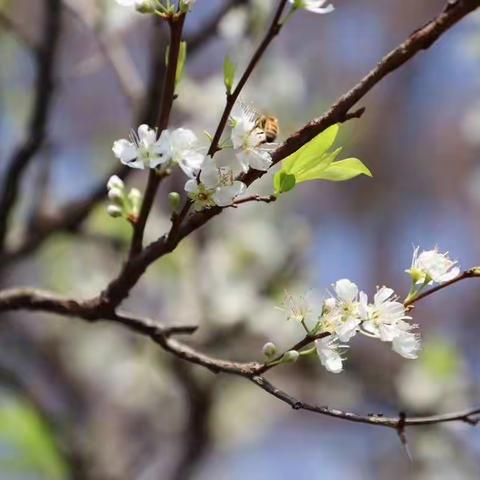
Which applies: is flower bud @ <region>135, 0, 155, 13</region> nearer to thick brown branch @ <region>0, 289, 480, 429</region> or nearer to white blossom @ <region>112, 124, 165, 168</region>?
white blossom @ <region>112, 124, 165, 168</region>

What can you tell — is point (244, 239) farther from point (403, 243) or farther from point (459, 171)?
point (459, 171)

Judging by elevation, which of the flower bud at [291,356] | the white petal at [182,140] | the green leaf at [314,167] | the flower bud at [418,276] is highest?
the green leaf at [314,167]

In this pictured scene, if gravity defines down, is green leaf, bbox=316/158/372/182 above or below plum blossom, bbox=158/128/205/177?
above

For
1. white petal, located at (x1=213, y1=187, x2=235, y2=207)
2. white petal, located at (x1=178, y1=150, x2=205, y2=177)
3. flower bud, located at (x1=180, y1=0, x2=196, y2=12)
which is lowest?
white petal, located at (x1=213, y1=187, x2=235, y2=207)

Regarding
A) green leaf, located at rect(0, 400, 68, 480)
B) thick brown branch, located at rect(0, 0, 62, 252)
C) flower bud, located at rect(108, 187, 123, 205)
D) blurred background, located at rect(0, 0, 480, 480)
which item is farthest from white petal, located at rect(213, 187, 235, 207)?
green leaf, located at rect(0, 400, 68, 480)

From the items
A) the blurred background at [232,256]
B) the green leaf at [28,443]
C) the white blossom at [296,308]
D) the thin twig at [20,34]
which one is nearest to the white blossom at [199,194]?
the white blossom at [296,308]

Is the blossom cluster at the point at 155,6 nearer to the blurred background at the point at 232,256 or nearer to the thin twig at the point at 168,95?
the thin twig at the point at 168,95
